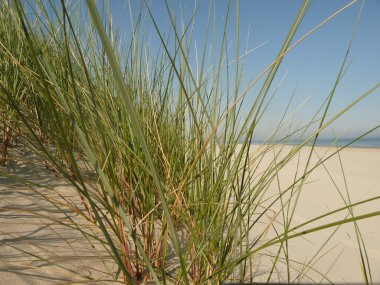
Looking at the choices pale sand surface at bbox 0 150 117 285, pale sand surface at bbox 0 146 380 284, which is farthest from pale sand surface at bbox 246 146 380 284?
pale sand surface at bbox 0 150 117 285

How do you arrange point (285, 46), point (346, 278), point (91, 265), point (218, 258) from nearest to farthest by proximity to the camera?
1. point (285, 46)
2. point (218, 258)
3. point (91, 265)
4. point (346, 278)

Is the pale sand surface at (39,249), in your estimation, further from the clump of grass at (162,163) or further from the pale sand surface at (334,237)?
the pale sand surface at (334,237)

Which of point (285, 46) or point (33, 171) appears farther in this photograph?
point (33, 171)

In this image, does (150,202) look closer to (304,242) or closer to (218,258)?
(218,258)

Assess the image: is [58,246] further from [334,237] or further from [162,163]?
[334,237]

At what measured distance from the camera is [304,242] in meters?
1.38

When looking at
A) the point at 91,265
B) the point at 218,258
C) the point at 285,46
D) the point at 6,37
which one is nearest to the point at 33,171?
the point at 6,37

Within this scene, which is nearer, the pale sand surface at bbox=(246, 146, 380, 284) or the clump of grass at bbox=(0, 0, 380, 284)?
the clump of grass at bbox=(0, 0, 380, 284)

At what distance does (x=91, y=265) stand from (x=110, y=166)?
0.94 feet

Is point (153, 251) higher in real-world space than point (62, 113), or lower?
lower

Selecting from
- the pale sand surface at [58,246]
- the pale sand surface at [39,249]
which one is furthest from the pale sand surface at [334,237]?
the pale sand surface at [39,249]

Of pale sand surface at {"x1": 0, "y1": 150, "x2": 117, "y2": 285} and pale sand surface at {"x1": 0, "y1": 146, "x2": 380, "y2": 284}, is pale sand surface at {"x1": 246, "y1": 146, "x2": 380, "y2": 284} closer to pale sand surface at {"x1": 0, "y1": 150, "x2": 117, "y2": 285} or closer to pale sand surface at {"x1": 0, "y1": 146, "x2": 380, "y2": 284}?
pale sand surface at {"x1": 0, "y1": 146, "x2": 380, "y2": 284}

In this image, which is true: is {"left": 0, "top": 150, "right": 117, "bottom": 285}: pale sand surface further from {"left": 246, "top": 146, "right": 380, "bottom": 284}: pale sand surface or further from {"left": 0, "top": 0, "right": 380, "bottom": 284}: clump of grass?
{"left": 246, "top": 146, "right": 380, "bottom": 284}: pale sand surface

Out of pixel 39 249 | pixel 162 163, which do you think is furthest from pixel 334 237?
pixel 39 249
